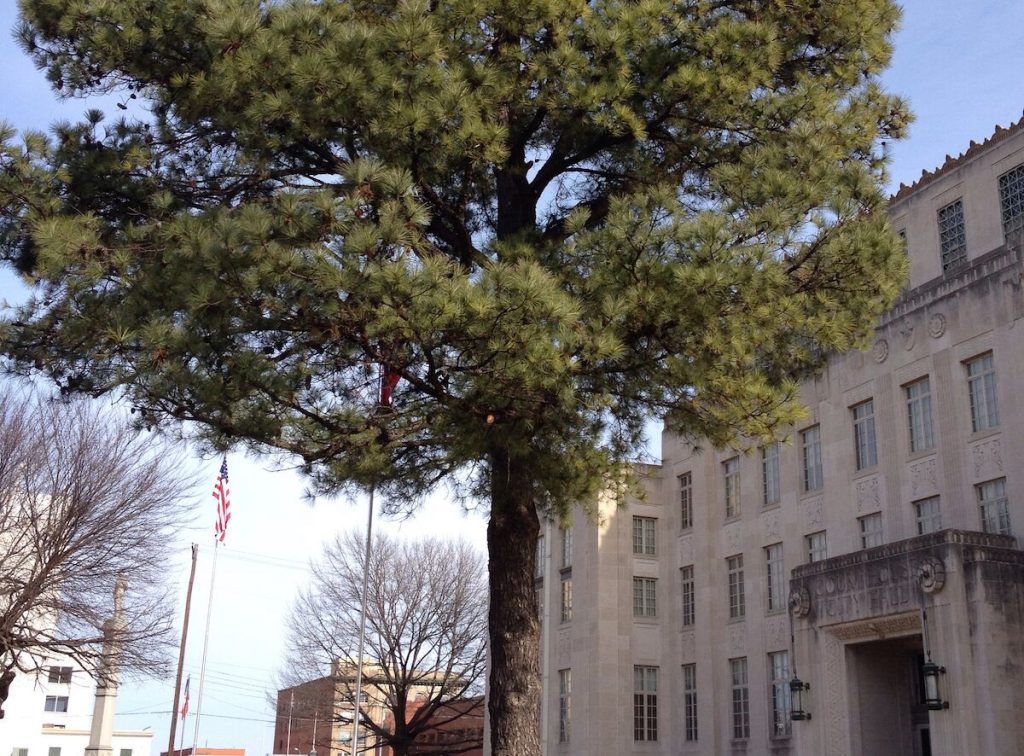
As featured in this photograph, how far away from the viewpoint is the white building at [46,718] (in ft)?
154

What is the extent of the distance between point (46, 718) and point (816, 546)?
35.6m

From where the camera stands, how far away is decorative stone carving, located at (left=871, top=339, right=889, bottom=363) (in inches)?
1070

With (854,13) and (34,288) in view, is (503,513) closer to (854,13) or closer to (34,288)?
(34,288)

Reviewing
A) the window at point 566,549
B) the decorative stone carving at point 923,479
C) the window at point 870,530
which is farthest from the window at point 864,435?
the window at point 566,549

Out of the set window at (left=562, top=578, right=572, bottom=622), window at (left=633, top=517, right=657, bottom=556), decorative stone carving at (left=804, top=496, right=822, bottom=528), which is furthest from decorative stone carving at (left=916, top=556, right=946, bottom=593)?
window at (left=562, top=578, right=572, bottom=622)

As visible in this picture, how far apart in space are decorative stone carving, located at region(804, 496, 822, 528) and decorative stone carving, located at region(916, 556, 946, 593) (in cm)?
716

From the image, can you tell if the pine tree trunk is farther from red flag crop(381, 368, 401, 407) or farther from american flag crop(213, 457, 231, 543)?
american flag crop(213, 457, 231, 543)

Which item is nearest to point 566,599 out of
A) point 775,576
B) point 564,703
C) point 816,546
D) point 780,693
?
point 564,703

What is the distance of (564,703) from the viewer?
36188mm

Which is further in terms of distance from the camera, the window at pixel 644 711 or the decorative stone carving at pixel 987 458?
the window at pixel 644 711

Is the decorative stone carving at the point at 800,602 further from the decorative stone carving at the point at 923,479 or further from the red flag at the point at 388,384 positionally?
the red flag at the point at 388,384

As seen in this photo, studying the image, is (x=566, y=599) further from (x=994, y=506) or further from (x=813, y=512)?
(x=994, y=506)

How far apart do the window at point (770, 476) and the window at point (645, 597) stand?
5736mm

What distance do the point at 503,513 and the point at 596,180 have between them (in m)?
3.52
